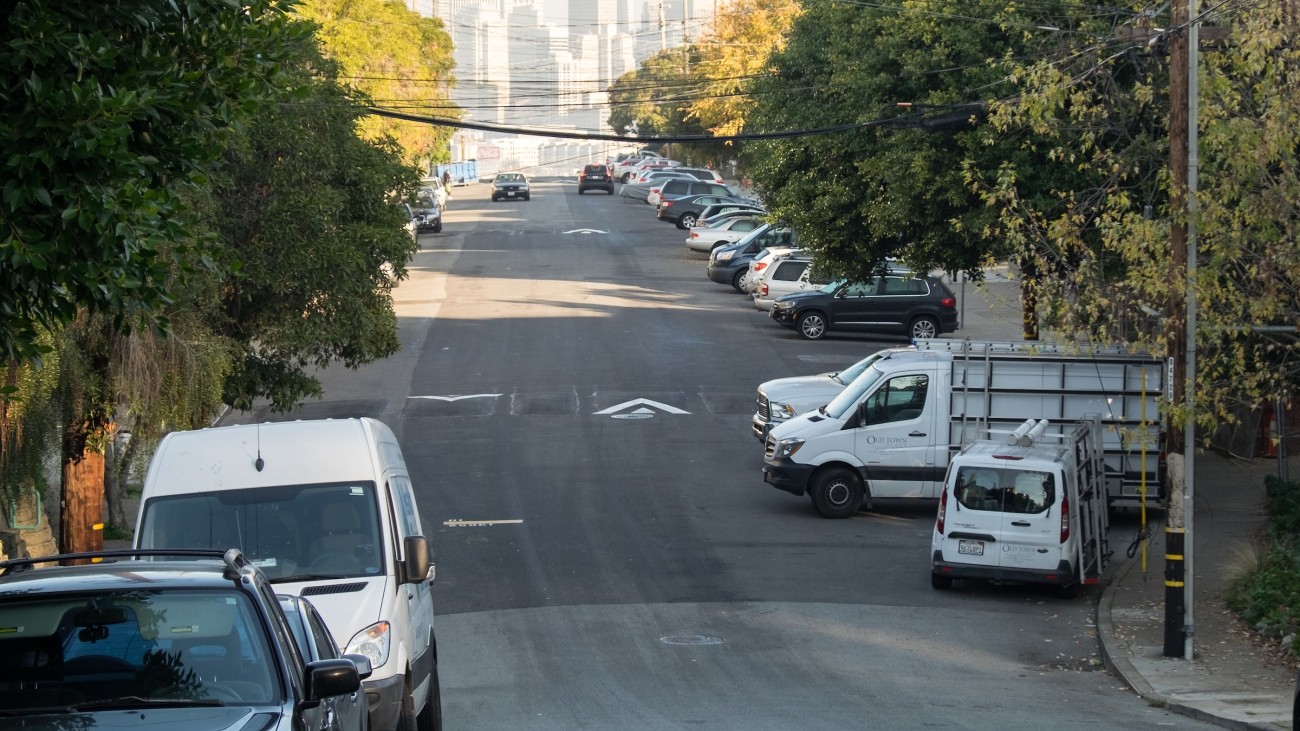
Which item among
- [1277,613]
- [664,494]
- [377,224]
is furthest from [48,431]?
[1277,613]

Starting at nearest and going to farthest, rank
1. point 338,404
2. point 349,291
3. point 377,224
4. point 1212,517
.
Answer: point 349,291 → point 377,224 → point 1212,517 → point 338,404

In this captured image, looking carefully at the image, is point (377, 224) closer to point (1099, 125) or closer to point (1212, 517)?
point (1099, 125)

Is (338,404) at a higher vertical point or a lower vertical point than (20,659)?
lower

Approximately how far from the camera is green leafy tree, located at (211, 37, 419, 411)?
53.0ft

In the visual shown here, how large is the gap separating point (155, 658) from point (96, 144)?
7.29 ft

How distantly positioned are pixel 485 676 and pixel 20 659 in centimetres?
750

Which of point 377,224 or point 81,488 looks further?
point 377,224

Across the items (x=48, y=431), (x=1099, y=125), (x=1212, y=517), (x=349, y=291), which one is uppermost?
(x=1099, y=125)

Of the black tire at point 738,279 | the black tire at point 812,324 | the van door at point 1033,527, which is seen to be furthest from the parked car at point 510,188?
the van door at point 1033,527

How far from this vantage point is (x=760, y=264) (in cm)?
3941

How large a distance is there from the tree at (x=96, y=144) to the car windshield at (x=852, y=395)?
1384cm

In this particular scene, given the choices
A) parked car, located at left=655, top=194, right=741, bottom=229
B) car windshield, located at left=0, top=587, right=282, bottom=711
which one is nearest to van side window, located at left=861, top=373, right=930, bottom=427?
car windshield, located at left=0, top=587, right=282, bottom=711

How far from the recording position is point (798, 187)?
2541 cm

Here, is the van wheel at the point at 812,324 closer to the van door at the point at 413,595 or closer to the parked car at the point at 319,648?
the van door at the point at 413,595
